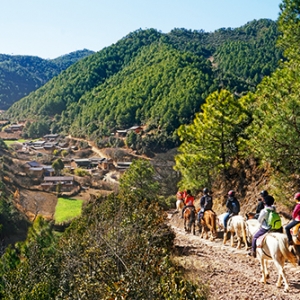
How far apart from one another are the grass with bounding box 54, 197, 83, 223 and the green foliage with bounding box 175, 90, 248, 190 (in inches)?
966

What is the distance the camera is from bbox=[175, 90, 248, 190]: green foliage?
17672mm

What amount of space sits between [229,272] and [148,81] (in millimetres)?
94615

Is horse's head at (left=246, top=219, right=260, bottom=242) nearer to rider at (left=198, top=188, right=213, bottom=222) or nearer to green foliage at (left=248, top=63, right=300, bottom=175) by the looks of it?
green foliage at (left=248, top=63, right=300, bottom=175)

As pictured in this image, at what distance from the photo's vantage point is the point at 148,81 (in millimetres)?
100250

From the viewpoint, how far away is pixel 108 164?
68.5 m

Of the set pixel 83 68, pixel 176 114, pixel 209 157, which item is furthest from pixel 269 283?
pixel 83 68

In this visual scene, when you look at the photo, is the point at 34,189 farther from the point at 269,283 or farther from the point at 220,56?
the point at 220,56

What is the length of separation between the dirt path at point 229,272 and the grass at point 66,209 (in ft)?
99.6

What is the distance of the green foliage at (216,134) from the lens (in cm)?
1767

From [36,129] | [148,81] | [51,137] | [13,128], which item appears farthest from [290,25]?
[13,128]

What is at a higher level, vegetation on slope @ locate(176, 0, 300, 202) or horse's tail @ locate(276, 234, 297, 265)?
vegetation on slope @ locate(176, 0, 300, 202)

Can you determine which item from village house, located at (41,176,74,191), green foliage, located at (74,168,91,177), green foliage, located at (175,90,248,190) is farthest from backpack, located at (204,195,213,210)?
Result: green foliage, located at (74,168,91,177)

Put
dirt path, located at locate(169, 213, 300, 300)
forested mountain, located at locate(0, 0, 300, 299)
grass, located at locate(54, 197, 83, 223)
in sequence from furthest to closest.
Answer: grass, located at locate(54, 197, 83, 223)
dirt path, located at locate(169, 213, 300, 300)
forested mountain, located at locate(0, 0, 300, 299)

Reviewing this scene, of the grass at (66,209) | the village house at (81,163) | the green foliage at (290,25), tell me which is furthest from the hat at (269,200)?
the village house at (81,163)
